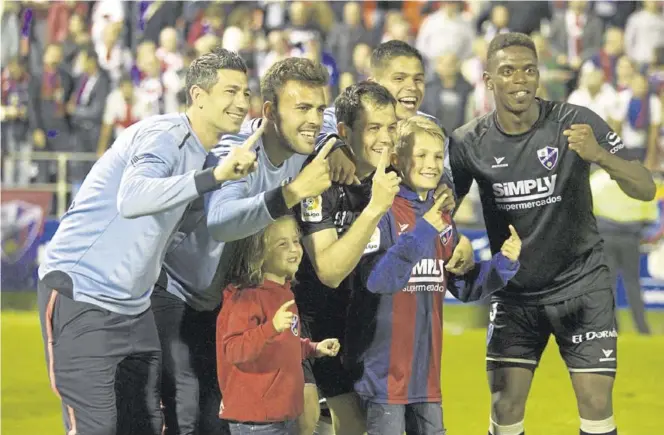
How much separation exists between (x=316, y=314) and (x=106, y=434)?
138 cm

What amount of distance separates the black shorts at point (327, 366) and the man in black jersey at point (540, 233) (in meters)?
0.97

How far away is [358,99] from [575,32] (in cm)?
1027

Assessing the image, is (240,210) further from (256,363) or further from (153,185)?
(256,363)

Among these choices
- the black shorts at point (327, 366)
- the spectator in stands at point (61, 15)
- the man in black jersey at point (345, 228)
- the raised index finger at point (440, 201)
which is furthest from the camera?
the spectator in stands at point (61, 15)

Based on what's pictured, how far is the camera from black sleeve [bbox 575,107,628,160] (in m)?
6.45

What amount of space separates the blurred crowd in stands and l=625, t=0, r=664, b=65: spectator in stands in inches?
0.5

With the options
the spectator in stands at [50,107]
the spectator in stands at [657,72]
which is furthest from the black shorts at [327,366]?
the spectator in stands at [50,107]

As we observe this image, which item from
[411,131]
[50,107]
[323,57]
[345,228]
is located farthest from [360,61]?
[411,131]

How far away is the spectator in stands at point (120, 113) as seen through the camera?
1596 cm

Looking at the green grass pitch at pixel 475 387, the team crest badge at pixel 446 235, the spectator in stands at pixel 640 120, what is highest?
the spectator in stands at pixel 640 120

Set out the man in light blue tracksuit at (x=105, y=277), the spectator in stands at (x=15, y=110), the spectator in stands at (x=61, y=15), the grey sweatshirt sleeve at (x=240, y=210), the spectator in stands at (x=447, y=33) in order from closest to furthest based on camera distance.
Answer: the grey sweatshirt sleeve at (x=240, y=210)
the man in light blue tracksuit at (x=105, y=277)
the spectator in stands at (x=447, y=33)
the spectator in stands at (x=15, y=110)
the spectator in stands at (x=61, y=15)

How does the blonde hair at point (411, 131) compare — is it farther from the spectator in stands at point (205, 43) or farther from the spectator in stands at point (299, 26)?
the spectator in stands at point (205, 43)

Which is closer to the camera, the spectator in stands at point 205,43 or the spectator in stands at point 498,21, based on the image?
the spectator in stands at point 498,21

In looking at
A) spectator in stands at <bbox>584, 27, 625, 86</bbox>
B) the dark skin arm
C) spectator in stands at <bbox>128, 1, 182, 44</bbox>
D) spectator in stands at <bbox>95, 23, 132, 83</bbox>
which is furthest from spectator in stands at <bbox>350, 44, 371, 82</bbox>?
the dark skin arm
